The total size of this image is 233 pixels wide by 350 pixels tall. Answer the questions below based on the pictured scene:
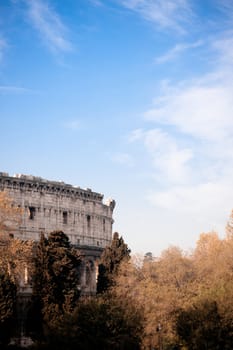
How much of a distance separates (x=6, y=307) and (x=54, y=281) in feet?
19.6

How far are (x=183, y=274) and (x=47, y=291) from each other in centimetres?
A: 1325

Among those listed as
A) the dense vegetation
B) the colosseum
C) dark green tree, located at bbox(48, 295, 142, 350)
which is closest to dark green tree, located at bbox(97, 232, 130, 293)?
the dense vegetation

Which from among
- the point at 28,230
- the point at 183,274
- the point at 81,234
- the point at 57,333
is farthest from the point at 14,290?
the point at 81,234

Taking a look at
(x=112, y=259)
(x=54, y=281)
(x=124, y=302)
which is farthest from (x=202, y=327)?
(x=112, y=259)

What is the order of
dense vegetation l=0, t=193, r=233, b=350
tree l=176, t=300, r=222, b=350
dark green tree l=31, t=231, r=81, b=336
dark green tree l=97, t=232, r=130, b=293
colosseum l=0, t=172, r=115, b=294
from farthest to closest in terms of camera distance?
colosseum l=0, t=172, r=115, b=294, dark green tree l=97, t=232, r=130, b=293, dark green tree l=31, t=231, r=81, b=336, tree l=176, t=300, r=222, b=350, dense vegetation l=0, t=193, r=233, b=350

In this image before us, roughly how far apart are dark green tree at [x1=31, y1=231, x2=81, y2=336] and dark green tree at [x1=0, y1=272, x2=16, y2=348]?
2.66 metres

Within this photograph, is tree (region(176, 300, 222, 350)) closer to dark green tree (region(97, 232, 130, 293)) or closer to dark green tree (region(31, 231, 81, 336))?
dark green tree (region(31, 231, 81, 336))

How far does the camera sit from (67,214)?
7181cm

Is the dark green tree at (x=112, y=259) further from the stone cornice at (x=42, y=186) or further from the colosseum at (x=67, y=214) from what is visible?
the stone cornice at (x=42, y=186)

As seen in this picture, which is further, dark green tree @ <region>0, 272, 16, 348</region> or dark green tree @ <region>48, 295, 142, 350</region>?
dark green tree @ <region>0, 272, 16, 348</region>

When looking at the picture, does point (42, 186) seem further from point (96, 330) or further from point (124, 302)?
point (96, 330)

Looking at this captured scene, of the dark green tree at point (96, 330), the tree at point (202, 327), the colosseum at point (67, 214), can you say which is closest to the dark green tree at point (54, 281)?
Result: the tree at point (202, 327)

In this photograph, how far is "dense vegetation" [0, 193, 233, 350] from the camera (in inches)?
1430

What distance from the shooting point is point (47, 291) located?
4841 cm
